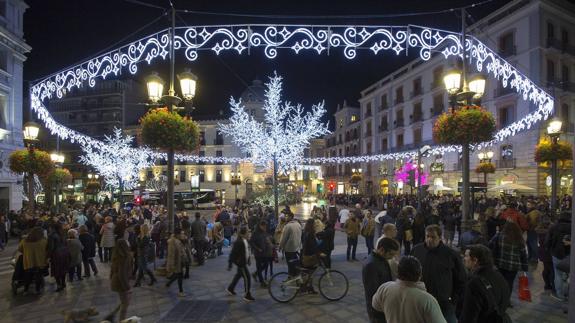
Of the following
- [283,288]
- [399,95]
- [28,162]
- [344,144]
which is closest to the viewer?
[283,288]

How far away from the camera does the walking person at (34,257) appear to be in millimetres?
7836

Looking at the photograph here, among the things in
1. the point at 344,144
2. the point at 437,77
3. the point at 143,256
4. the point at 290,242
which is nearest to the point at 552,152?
the point at 290,242

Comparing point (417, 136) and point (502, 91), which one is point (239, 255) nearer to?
point (502, 91)

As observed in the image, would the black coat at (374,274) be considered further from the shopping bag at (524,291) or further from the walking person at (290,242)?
the shopping bag at (524,291)

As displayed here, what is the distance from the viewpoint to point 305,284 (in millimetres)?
7266

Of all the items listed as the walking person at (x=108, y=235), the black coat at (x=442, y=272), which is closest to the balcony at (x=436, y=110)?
the walking person at (x=108, y=235)

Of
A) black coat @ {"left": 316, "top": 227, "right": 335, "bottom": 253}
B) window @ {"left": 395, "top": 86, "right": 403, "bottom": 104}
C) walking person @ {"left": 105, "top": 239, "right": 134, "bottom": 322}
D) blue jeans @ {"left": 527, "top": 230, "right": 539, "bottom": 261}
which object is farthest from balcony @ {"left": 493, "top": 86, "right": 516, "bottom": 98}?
walking person @ {"left": 105, "top": 239, "right": 134, "bottom": 322}

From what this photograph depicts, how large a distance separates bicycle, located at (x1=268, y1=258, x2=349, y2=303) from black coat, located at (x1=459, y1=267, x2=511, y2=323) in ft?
12.3

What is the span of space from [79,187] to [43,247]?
51.9m

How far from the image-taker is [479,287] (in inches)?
138

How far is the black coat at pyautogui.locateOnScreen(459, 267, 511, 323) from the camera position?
11.4 feet

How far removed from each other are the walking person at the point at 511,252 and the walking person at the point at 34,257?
9070mm

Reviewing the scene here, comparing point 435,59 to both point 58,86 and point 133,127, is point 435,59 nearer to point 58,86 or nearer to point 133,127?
point 58,86

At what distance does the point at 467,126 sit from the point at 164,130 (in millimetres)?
6778
